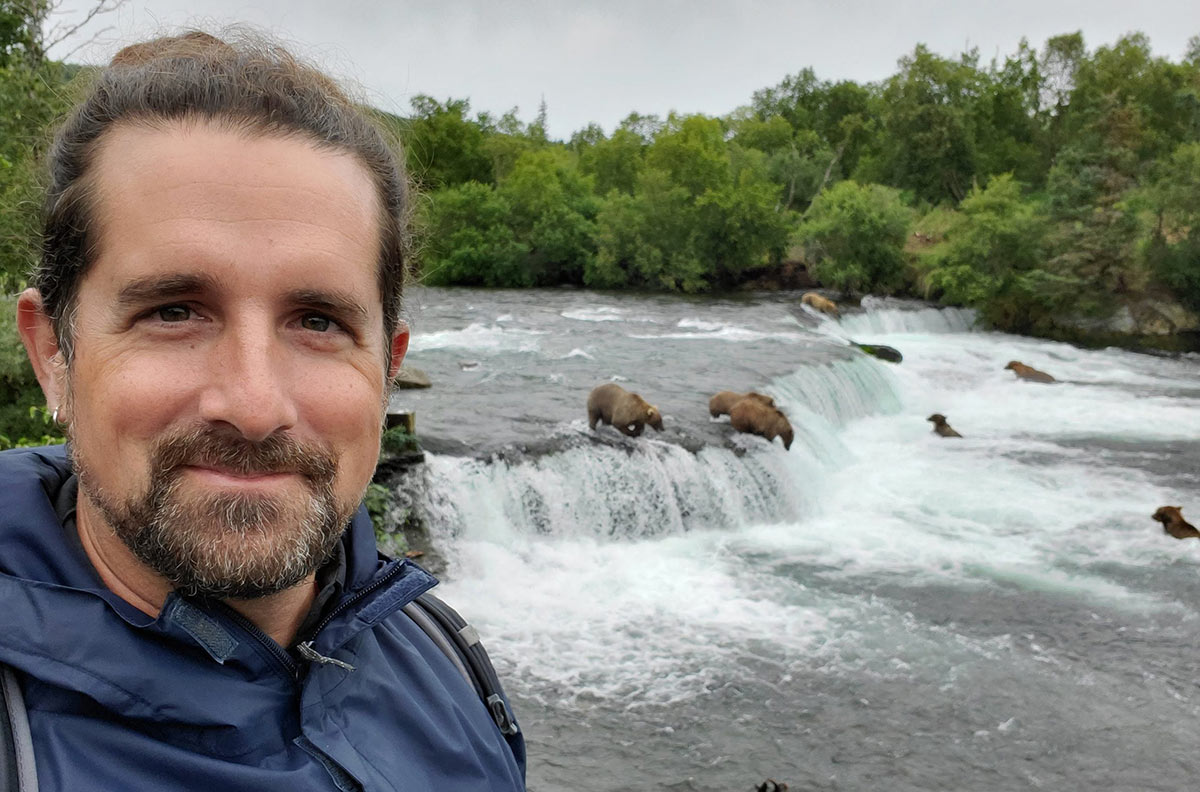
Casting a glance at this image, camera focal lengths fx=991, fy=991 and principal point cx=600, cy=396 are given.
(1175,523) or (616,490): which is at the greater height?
(1175,523)

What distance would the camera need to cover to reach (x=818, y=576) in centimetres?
910

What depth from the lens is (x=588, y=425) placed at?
11.7 meters

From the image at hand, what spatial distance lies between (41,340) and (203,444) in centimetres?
39

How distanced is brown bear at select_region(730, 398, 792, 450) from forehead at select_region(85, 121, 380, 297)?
35.2ft

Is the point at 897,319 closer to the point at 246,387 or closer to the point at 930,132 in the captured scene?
the point at 930,132

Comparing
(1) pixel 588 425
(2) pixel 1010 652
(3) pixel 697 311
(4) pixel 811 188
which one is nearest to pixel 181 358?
(2) pixel 1010 652

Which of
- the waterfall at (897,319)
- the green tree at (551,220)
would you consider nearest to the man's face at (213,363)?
the waterfall at (897,319)

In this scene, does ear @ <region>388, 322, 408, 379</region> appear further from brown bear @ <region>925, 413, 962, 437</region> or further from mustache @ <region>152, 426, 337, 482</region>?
brown bear @ <region>925, 413, 962, 437</region>

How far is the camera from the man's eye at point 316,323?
4.63ft

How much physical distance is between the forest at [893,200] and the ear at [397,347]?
670 centimetres

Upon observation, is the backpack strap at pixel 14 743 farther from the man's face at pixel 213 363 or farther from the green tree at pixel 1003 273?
the green tree at pixel 1003 273

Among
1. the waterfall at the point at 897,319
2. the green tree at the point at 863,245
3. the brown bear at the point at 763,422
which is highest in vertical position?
the green tree at the point at 863,245

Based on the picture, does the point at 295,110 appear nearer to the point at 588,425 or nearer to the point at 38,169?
the point at 38,169

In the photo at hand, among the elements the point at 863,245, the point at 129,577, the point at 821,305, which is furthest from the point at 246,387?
the point at 863,245
